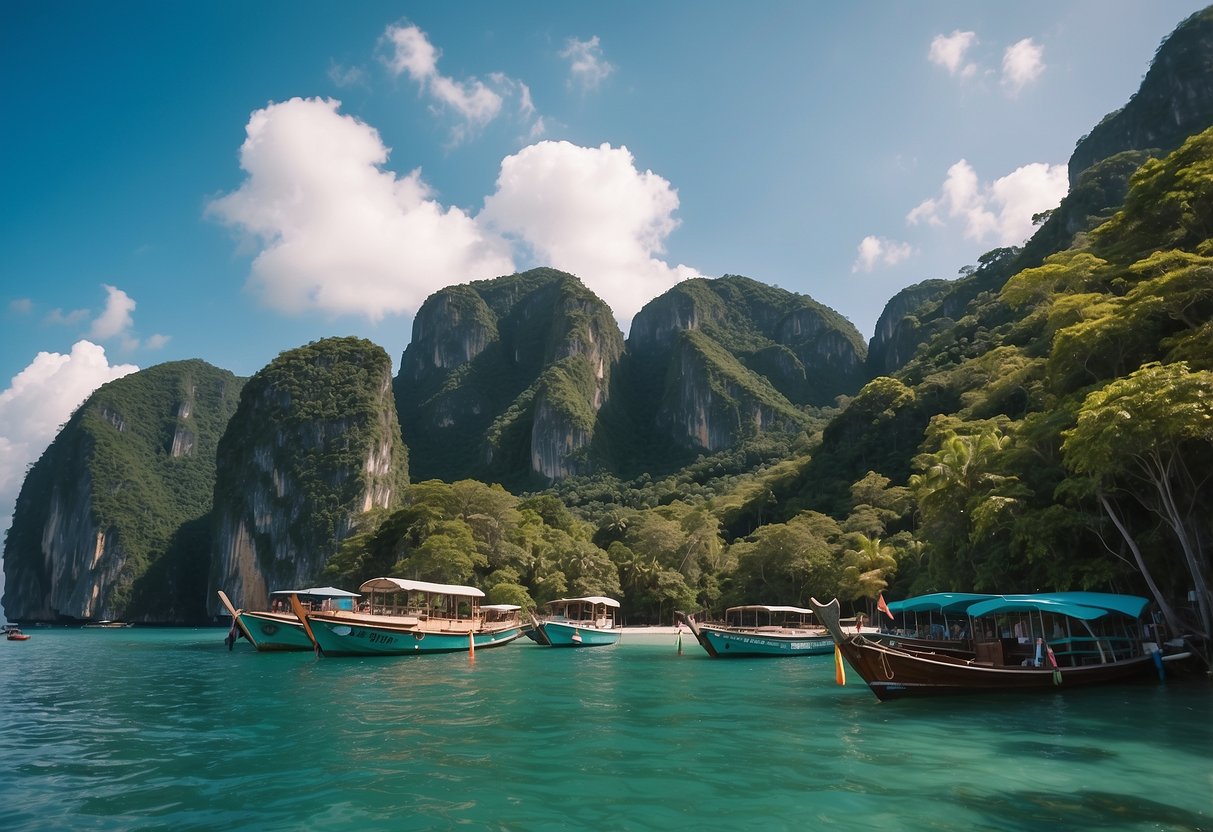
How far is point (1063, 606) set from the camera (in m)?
16.0

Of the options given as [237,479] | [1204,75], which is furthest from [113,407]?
[1204,75]

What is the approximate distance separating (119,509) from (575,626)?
4157 inches

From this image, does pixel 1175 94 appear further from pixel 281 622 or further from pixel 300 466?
pixel 300 466

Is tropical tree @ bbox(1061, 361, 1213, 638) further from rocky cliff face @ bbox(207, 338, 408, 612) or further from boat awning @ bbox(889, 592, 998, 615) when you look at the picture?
rocky cliff face @ bbox(207, 338, 408, 612)

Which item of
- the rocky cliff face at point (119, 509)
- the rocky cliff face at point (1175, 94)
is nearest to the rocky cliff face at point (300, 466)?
the rocky cliff face at point (119, 509)

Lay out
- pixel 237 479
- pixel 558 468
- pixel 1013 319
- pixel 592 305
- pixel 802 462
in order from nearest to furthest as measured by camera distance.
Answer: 1. pixel 1013 319
2. pixel 802 462
3. pixel 237 479
4. pixel 558 468
5. pixel 592 305

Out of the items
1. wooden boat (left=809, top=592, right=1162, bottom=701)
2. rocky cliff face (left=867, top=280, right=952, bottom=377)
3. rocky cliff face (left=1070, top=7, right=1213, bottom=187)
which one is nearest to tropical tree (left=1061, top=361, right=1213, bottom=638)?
wooden boat (left=809, top=592, right=1162, bottom=701)

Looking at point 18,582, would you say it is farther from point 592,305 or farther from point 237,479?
point 592,305

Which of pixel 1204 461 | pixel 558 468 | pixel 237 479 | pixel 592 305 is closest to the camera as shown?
pixel 1204 461

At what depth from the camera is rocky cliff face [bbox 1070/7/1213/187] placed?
71.1m

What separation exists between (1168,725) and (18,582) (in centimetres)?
15851

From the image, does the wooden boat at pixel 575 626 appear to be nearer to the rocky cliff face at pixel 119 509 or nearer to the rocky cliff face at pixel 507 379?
the rocky cliff face at pixel 507 379

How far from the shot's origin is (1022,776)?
844 cm

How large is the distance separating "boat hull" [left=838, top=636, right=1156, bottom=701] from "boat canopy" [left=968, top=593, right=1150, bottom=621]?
122 cm
